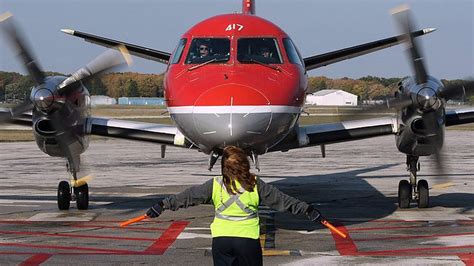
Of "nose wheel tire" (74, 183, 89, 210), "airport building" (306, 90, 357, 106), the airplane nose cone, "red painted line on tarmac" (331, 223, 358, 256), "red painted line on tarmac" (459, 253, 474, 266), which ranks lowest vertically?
"red painted line on tarmac" (459, 253, 474, 266)

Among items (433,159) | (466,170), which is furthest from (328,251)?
(466,170)

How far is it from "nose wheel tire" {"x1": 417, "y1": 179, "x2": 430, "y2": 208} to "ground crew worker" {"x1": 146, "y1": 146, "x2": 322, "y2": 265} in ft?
31.9

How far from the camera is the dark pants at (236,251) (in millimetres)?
6781

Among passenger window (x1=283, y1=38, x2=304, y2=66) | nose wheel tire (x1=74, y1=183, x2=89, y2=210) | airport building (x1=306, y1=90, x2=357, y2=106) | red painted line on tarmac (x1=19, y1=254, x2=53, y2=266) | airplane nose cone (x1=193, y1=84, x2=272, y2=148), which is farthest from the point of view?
airport building (x1=306, y1=90, x2=357, y2=106)

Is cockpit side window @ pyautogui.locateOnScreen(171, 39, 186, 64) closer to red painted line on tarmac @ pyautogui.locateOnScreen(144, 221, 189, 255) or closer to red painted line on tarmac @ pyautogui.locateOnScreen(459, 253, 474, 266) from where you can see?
red painted line on tarmac @ pyautogui.locateOnScreen(144, 221, 189, 255)

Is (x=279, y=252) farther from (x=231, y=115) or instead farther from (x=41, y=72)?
(x=41, y=72)

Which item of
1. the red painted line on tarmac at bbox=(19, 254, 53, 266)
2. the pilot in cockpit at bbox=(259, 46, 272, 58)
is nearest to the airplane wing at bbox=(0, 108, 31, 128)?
the pilot in cockpit at bbox=(259, 46, 272, 58)

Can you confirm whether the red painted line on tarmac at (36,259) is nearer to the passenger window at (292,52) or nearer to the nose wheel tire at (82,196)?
the passenger window at (292,52)

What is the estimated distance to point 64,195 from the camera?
1609 cm

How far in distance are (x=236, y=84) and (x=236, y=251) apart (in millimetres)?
5258

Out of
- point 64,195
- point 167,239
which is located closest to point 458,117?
point 167,239

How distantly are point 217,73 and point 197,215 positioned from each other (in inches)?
148

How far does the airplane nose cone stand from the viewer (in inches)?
444

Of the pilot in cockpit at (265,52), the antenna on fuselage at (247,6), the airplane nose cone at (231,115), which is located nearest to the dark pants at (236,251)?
the airplane nose cone at (231,115)
